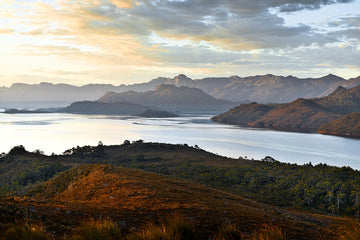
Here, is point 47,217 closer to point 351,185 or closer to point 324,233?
point 324,233

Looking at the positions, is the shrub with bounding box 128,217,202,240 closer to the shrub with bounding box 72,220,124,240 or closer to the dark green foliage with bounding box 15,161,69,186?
the shrub with bounding box 72,220,124,240

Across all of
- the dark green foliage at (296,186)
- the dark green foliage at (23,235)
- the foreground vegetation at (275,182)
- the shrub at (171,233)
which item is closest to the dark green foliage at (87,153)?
the foreground vegetation at (275,182)

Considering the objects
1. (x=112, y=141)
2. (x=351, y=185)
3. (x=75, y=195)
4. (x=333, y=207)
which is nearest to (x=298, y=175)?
(x=351, y=185)

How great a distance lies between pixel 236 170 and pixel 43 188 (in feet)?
106

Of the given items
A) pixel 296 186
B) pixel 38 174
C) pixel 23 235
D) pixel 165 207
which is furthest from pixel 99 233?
pixel 38 174

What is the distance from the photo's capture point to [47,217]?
9.98 m

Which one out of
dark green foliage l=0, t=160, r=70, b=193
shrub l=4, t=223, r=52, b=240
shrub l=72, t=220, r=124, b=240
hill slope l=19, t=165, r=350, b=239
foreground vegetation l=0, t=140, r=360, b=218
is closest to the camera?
shrub l=4, t=223, r=52, b=240

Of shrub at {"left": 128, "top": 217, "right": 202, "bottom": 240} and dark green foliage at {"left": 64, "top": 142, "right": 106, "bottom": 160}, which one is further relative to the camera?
dark green foliage at {"left": 64, "top": 142, "right": 106, "bottom": 160}

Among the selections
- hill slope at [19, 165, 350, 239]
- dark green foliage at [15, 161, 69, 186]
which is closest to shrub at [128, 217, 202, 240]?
hill slope at [19, 165, 350, 239]

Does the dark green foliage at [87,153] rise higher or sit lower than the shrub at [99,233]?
lower

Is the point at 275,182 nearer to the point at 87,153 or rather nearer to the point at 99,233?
the point at 99,233

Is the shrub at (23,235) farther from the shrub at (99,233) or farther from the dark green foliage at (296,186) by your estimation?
the dark green foliage at (296,186)

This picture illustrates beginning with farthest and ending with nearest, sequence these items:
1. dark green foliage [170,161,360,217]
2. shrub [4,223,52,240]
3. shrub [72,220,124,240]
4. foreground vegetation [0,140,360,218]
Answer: foreground vegetation [0,140,360,218]
dark green foliage [170,161,360,217]
shrub [72,220,124,240]
shrub [4,223,52,240]

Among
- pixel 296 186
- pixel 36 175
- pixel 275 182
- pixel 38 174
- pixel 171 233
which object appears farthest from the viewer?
pixel 38 174
